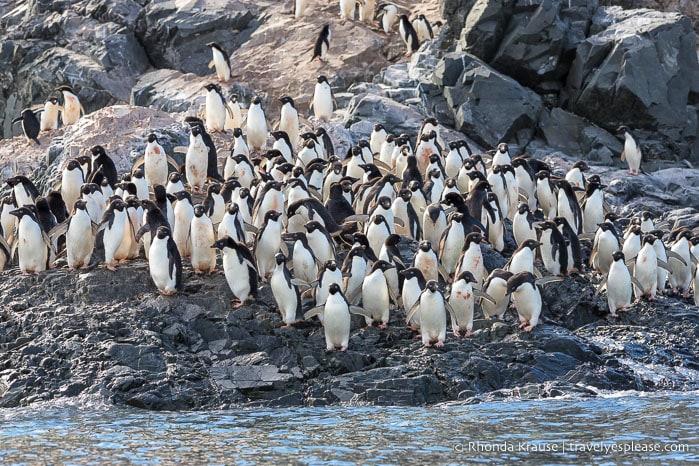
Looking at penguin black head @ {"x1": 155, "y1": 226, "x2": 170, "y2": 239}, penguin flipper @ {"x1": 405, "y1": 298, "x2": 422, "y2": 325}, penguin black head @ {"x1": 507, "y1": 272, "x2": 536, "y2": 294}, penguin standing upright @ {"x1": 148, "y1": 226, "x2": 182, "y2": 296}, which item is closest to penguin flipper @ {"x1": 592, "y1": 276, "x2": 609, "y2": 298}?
penguin black head @ {"x1": 507, "y1": 272, "x2": 536, "y2": 294}

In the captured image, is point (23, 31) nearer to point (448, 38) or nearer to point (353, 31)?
point (353, 31)

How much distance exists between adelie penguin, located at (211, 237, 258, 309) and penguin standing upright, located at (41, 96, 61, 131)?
9.37m

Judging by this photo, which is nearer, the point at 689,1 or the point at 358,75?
the point at 358,75

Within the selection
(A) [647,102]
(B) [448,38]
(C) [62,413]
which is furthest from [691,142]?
(C) [62,413]

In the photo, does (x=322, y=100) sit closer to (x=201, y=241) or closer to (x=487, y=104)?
(x=487, y=104)

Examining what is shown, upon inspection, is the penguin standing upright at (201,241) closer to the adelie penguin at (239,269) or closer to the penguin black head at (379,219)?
the adelie penguin at (239,269)

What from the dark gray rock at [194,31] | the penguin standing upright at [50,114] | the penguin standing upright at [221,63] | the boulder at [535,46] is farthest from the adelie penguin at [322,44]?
the penguin standing upright at [50,114]

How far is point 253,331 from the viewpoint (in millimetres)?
13164

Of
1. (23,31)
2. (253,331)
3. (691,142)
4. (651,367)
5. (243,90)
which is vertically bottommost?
(651,367)

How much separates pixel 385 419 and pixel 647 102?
14.5 m

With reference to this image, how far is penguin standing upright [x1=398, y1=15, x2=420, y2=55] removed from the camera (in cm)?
2664

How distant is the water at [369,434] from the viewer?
32.5ft

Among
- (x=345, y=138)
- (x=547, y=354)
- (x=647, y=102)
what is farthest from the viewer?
(x=647, y=102)

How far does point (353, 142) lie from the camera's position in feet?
72.6
